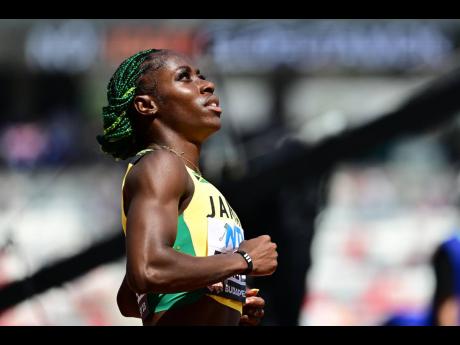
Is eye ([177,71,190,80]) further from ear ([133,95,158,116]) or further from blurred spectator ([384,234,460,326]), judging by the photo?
blurred spectator ([384,234,460,326])

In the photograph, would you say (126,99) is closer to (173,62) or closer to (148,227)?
(173,62)

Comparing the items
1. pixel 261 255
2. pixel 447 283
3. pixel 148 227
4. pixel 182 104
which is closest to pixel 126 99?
pixel 182 104

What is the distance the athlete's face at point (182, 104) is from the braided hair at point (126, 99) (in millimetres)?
32

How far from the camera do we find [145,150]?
2824 mm

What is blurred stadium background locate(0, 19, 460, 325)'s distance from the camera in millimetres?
7527

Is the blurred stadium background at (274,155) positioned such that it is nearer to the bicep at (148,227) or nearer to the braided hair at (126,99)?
the braided hair at (126,99)

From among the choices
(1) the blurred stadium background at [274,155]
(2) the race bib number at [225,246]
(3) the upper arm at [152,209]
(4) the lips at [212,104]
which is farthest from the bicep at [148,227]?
(1) the blurred stadium background at [274,155]

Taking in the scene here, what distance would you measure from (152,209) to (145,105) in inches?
18.7

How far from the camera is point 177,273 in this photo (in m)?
2.49

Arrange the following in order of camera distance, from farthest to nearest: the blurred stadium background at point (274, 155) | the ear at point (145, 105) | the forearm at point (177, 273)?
the blurred stadium background at point (274, 155), the ear at point (145, 105), the forearm at point (177, 273)

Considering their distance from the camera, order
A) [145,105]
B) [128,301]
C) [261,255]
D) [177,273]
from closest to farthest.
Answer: [177,273], [261,255], [145,105], [128,301]

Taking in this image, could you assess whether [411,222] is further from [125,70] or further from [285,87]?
[125,70]

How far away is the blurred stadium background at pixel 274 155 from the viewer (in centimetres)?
753
